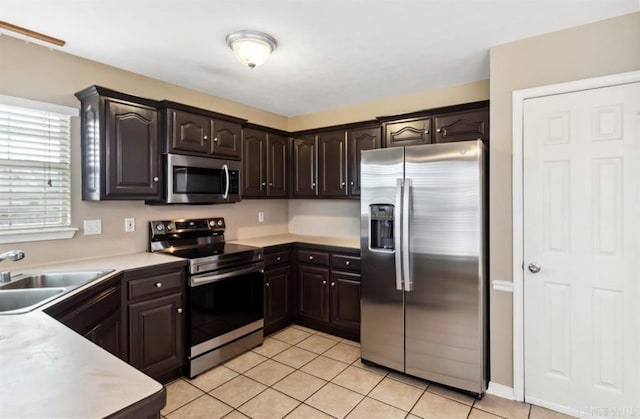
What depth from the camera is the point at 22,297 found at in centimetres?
172

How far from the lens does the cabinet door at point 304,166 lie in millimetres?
3900

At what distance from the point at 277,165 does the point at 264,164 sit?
0.70ft

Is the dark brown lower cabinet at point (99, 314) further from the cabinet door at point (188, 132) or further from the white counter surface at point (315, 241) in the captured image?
the white counter surface at point (315, 241)

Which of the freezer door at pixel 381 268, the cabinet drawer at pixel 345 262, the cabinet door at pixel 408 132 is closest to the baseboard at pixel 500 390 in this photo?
the freezer door at pixel 381 268

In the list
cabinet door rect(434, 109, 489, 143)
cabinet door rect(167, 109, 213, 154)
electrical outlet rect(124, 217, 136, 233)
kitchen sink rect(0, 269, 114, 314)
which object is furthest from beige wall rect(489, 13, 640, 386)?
electrical outlet rect(124, 217, 136, 233)

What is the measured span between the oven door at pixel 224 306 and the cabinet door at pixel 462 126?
Result: 6.83ft

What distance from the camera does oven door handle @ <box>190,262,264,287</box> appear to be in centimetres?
262

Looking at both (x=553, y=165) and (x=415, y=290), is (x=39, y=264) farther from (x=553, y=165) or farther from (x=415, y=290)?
(x=553, y=165)

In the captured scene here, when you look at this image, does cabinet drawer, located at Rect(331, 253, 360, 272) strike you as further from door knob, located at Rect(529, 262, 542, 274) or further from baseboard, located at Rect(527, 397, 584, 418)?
baseboard, located at Rect(527, 397, 584, 418)

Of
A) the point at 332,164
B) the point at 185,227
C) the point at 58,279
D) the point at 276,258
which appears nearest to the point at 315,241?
the point at 276,258

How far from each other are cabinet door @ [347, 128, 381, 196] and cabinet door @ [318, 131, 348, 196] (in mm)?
62

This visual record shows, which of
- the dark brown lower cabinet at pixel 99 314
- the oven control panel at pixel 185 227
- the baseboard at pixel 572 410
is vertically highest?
the oven control panel at pixel 185 227

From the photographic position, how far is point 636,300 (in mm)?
1954

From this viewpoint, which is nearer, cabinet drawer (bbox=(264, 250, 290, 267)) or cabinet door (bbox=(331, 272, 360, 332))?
cabinet door (bbox=(331, 272, 360, 332))
